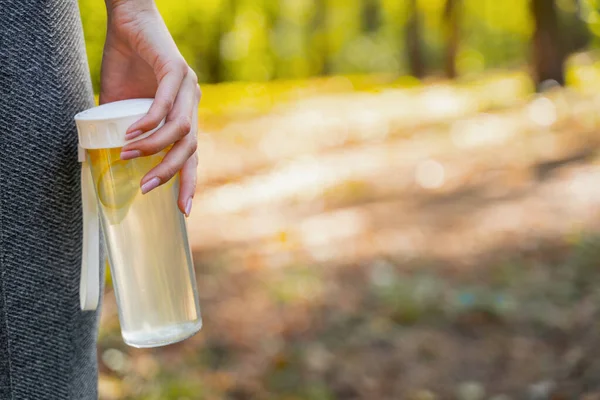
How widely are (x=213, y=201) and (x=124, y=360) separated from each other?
14.1ft

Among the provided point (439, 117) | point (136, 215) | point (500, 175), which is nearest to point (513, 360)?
point (136, 215)

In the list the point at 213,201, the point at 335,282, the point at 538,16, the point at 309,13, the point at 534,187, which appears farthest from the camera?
the point at 309,13

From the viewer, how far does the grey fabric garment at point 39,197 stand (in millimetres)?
1119

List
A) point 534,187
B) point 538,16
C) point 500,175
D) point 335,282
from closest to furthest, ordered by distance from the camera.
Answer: point 335,282
point 534,187
point 500,175
point 538,16

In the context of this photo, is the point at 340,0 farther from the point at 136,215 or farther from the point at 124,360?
the point at 136,215

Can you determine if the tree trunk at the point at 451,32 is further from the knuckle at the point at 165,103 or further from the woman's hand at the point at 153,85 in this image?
the knuckle at the point at 165,103

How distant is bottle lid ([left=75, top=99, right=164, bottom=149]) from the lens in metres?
1.15

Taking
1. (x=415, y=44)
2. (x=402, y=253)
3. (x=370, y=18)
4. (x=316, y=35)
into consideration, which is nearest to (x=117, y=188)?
(x=402, y=253)

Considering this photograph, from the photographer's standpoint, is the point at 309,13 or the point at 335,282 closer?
the point at 335,282

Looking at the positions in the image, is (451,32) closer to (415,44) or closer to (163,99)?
(415,44)

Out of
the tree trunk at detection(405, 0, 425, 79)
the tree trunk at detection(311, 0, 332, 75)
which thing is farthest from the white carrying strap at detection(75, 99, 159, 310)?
the tree trunk at detection(311, 0, 332, 75)

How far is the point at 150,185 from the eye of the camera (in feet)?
3.78

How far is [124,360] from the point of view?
379 centimetres

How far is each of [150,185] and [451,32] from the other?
63.5ft
